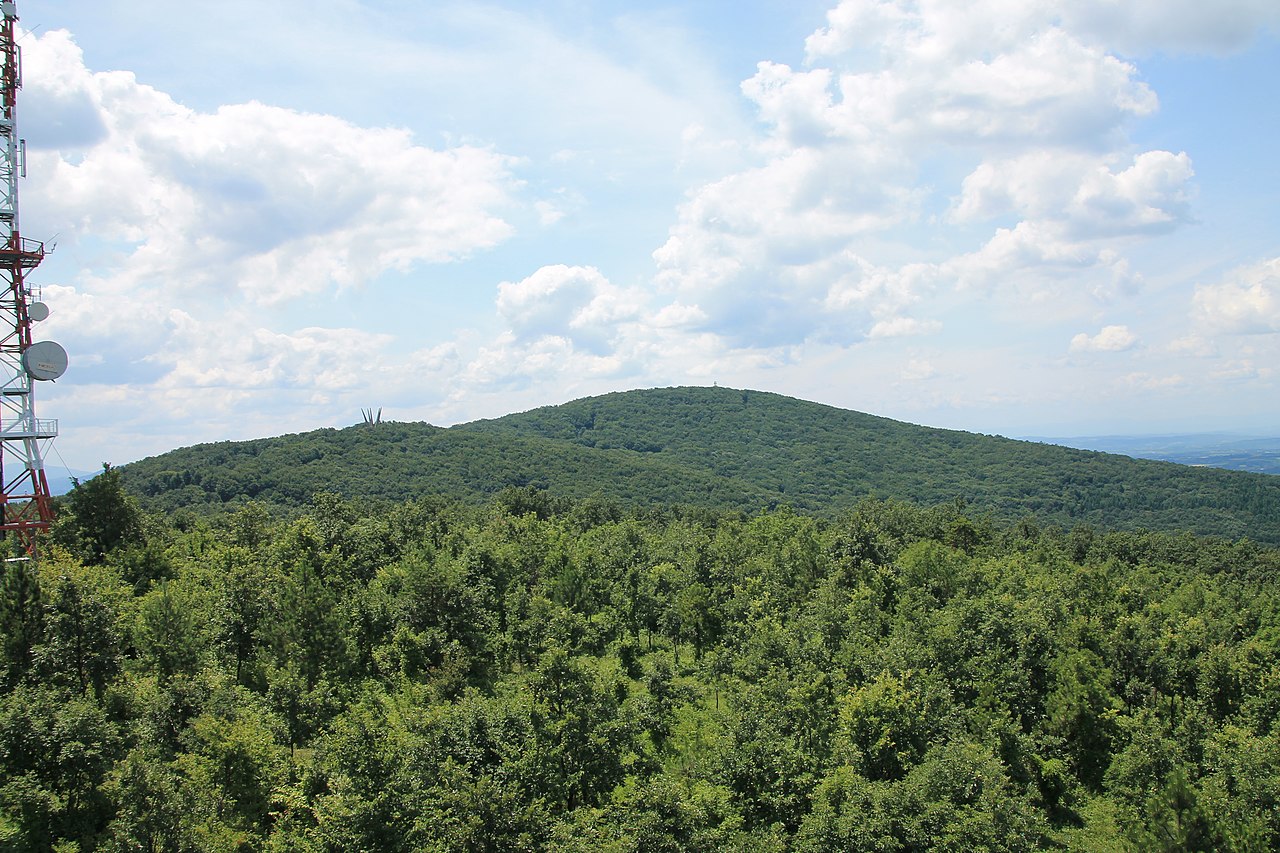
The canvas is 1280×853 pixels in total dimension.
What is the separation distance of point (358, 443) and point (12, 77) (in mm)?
153799

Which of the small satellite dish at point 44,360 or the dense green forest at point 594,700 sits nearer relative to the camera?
the dense green forest at point 594,700

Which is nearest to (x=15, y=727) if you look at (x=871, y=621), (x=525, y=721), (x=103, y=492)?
(x=525, y=721)

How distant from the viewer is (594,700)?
3375cm

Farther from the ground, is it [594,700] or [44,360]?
[44,360]

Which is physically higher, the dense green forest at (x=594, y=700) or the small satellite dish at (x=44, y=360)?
the small satellite dish at (x=44, y=360)

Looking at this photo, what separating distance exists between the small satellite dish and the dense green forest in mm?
9640

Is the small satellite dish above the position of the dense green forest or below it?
above

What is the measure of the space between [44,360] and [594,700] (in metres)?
31.6

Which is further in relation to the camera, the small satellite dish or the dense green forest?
the small satellite dish

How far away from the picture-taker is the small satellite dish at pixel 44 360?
34125mm

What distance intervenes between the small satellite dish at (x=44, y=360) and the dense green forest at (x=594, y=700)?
31.6 feet

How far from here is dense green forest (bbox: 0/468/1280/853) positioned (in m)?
25.6

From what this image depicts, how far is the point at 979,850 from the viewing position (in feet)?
87.1

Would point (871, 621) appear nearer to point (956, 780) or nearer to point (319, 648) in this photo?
point (956, 780)
